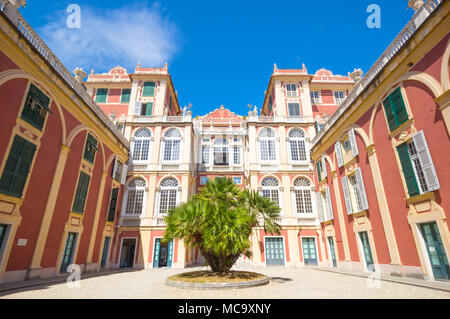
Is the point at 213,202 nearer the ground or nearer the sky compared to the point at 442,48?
nearer the ground

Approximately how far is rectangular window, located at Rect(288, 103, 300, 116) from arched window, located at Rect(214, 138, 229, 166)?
28.1ft

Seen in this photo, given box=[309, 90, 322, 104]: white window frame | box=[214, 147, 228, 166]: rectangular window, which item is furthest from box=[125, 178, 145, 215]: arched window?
box=[309, 90, 322, 104]: white window frame

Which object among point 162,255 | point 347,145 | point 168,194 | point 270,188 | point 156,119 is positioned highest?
point 156,119

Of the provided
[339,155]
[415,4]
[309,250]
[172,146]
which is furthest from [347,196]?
[172,146]

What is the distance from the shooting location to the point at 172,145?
23.5 metres

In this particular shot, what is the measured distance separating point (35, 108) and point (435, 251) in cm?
1963

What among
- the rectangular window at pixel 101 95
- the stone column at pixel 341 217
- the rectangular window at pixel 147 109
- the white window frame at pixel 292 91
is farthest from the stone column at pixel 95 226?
the white window frame at pixel 292 91

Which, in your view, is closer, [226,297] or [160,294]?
[226,297]

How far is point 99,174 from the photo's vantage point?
1770cm

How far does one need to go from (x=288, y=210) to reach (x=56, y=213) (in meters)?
17.5

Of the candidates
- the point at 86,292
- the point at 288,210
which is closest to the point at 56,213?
the point at 86,292

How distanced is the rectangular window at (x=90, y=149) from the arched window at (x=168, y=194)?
7014 millimetres

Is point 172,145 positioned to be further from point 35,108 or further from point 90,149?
point 35,108
